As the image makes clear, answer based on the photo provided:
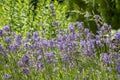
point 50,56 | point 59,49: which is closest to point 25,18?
point 59,49

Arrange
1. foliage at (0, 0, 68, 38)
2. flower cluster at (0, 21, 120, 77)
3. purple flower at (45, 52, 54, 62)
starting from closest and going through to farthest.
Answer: flower cluster at (0, 21, 120, 77) < purple flower at (45, 52, 54, 62) < foliage at (0, 0, 68, 38)

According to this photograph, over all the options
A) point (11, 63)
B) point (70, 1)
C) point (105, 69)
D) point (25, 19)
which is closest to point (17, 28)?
point (25, 19)

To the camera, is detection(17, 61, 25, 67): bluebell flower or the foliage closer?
detection(17, 61, 25, 67): bluebell flower

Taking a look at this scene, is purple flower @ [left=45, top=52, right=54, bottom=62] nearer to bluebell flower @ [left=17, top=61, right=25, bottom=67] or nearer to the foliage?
bluebell flower @ [left=17, top=61, right=25, bottom=67]

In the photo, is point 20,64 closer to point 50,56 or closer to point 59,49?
point 50,56

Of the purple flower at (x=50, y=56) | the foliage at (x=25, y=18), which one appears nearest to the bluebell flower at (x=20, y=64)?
the purple flower at (x=50, y=56)

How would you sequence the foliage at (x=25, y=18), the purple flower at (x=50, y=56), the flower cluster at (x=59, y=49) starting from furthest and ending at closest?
the foliage at (x=25, y=18) < the purple flower at (x=50, y=56) < the flower cluster at (x=59, y=49)

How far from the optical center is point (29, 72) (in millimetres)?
3010

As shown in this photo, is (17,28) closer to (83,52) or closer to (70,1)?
(70,1)

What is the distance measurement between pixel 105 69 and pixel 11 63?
36.0 inches

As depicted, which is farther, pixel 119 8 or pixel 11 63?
pixel 119 8

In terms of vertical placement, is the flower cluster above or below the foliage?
above

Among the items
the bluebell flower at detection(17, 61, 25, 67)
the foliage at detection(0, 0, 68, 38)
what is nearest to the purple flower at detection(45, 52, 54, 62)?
the bluebell flower at detection(17, 61, 25, 67)

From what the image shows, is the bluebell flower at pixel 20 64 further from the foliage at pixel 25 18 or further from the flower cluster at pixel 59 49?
the foliage at pixel 25 18
